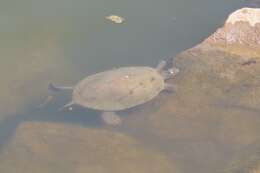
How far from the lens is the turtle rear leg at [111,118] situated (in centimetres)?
553

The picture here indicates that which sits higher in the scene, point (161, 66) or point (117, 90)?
point (161, 66)

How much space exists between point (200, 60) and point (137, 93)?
2.85 ft

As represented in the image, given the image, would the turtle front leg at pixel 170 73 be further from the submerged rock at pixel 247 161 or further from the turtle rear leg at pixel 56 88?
the submerged rock at pixel 247 161

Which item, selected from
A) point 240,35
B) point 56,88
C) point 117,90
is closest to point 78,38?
point 56,88

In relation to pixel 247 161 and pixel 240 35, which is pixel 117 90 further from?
pixel 247 161

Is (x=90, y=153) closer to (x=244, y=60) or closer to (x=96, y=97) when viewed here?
(x=96, y=97)

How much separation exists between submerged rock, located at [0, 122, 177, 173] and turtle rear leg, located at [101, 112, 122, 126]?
17cm

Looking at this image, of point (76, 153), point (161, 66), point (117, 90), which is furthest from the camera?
point (161, 66)

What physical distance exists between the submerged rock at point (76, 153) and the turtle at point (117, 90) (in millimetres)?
351

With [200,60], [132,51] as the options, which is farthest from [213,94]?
[132,51]

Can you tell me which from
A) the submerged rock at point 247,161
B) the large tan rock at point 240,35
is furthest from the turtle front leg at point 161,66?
the submerged rock at point 247,161

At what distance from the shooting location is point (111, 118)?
5566mm

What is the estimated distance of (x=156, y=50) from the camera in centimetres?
665

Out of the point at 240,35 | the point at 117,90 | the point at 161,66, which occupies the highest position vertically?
the point at 240,35
